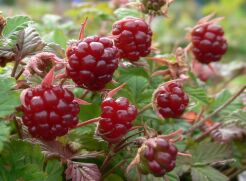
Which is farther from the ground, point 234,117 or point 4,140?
point 4,140

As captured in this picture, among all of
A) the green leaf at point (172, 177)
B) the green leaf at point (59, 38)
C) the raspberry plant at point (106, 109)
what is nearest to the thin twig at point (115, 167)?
the raspberry plant at point (106, 109)

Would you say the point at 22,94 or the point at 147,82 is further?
the point at 147,82

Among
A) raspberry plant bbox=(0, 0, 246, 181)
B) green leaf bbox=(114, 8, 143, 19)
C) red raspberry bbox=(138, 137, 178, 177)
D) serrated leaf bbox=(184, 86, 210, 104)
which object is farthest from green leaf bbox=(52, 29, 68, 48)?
red raspberry bbox=(138, 137, 178, 177)

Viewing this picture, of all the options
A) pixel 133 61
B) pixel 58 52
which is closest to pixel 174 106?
pixel 133 61

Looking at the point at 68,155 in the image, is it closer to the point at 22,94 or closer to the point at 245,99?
the point at 22,94

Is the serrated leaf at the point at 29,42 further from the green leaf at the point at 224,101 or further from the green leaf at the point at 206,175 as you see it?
the green leaf at the point at 224,101

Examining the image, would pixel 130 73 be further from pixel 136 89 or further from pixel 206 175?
pixel 206 175
